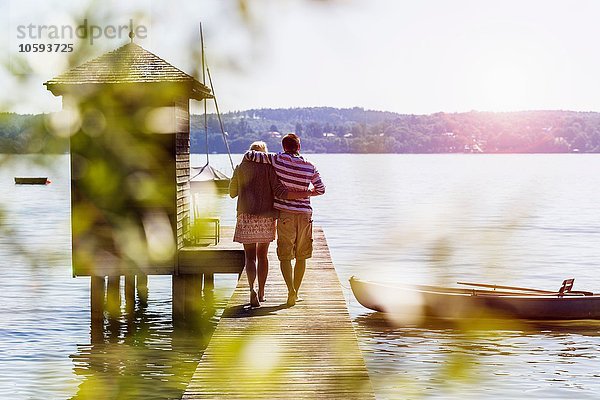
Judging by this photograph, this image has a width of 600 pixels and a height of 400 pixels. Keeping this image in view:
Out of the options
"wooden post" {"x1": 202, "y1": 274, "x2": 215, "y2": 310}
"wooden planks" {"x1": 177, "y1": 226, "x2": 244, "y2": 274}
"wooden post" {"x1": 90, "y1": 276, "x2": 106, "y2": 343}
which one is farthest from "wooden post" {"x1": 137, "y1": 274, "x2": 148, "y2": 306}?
"wooden planks" {"x1": 177, "y1": 226, "x2": 244, "y2": 274}

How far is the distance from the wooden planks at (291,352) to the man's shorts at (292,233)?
88 cm

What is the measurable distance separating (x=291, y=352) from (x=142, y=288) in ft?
66.3

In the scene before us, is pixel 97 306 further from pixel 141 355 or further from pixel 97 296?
pixel 141 355

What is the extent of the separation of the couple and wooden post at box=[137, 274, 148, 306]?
17.7m

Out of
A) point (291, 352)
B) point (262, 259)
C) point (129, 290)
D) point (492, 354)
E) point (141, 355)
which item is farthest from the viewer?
point (129, 290)

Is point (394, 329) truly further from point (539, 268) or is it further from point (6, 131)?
point (6, 131)

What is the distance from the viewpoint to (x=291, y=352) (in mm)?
9922

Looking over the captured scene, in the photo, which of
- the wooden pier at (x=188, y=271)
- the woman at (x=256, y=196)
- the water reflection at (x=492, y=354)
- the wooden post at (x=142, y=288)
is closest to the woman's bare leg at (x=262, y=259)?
the woman at (x=256, y=196)

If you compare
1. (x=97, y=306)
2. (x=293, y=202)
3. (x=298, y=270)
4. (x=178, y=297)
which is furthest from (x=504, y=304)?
(x=293, y=202)

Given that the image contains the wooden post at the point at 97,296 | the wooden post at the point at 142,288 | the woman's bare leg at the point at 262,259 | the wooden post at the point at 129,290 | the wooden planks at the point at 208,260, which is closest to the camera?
the woman's bare leg at the point at 262,259

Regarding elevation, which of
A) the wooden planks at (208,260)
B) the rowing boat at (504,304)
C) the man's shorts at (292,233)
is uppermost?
the man's shorts at (292,233)

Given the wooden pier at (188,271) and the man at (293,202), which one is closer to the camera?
the man at (293,202)

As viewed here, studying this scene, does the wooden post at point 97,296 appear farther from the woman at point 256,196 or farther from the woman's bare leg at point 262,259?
the woman at point 256,196

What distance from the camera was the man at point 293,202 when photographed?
10531 millimetres
